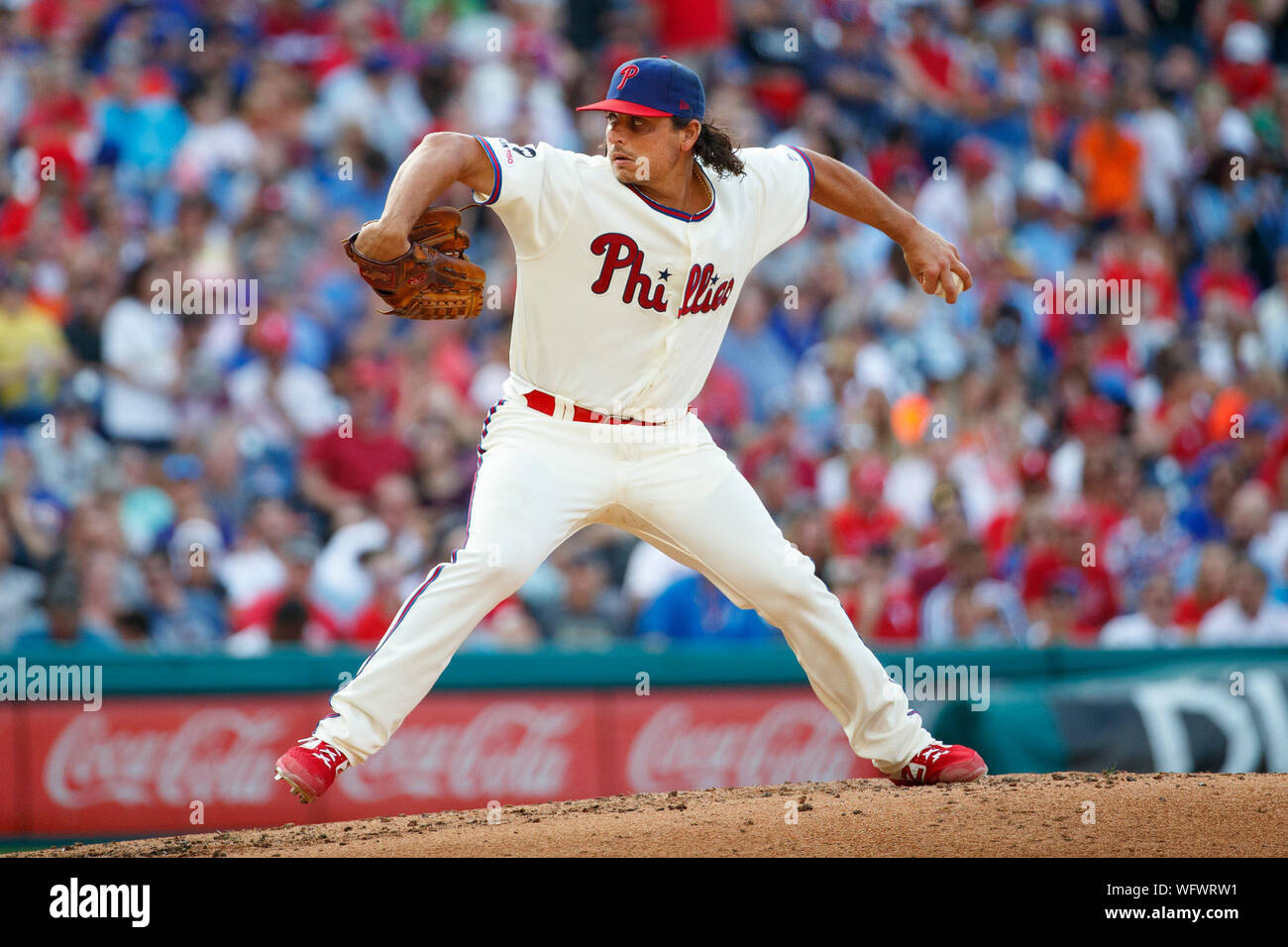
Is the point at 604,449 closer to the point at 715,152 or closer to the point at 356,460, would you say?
the point at 715,152

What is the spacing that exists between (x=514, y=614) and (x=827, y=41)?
713cm

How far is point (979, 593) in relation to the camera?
908 cm

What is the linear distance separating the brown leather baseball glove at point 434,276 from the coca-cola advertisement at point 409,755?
334 cm

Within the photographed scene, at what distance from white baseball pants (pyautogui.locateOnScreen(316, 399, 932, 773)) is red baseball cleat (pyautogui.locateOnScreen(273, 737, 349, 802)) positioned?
4cm

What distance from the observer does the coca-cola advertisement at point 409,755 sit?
7625 millimetres

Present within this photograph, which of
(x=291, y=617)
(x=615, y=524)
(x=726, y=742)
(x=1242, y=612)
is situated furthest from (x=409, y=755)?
(x=1242, y=612)

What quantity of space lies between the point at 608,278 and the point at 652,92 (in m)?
0.57

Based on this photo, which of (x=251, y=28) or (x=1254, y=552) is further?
(x=251, y=28)

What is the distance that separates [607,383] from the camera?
4.97 meters

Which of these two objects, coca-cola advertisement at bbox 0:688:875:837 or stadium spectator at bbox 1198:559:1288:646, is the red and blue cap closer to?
coca-cola advertisement at bbox 0:688:875:837

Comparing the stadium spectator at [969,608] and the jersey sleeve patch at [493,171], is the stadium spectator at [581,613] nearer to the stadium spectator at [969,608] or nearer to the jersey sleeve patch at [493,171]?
the stadium spectator at [969,608]

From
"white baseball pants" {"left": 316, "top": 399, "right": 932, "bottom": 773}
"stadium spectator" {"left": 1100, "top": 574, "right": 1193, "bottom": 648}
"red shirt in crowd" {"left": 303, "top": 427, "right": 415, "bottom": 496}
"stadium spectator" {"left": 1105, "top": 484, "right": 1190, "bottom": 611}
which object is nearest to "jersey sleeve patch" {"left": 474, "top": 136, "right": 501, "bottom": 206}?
"white baseball pants" {"left": 316, "top": 399, "right": 932, "bottom": 773}
